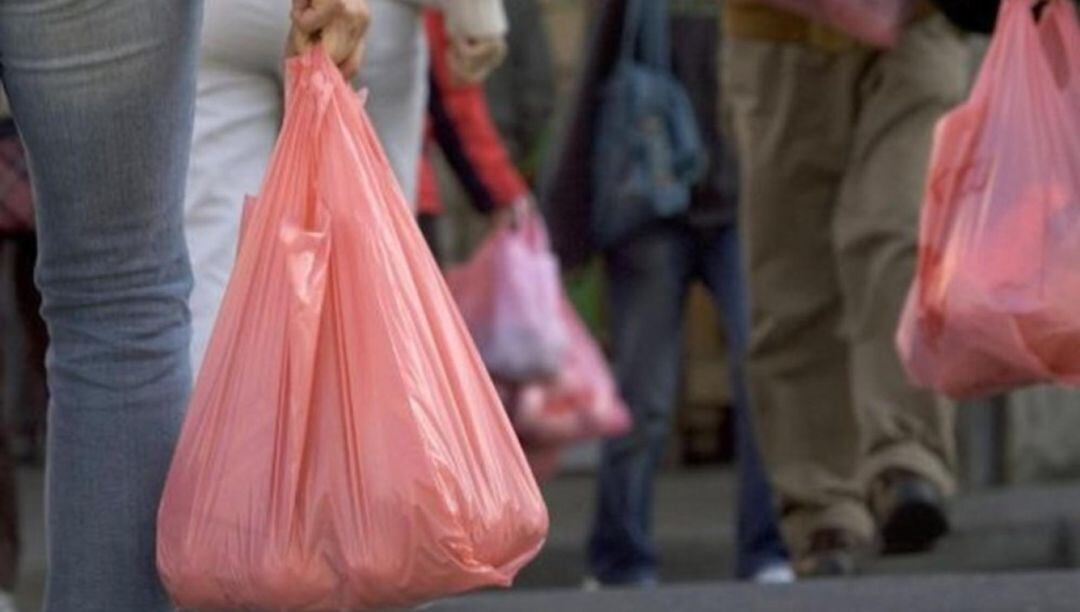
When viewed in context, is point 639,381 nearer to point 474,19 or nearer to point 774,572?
point 774,572

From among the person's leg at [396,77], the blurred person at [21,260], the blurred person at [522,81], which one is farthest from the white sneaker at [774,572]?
the person's leg at [396,77]

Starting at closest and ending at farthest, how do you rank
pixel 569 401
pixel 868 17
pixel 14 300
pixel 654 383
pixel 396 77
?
pixel 396 77 → pixel 868 17 → pixel 14 300 → pixel 654 383 → pixel 569 401

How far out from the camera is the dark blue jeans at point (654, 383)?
8.51 meters

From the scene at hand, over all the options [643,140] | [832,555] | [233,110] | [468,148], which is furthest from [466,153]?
[233,110]

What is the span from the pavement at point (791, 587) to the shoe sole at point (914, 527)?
0.13m

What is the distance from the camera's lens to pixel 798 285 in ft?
24.0

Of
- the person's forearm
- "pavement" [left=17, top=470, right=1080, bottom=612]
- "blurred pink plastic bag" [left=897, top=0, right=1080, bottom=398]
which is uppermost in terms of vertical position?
the person's forearm

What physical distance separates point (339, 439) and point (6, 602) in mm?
2427

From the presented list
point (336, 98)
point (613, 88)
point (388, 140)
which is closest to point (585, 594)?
point (388, 140)

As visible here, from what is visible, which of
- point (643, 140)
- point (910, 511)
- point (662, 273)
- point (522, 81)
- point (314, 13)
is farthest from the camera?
point (522, 81)

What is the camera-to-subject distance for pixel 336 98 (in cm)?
462

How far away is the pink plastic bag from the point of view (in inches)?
372

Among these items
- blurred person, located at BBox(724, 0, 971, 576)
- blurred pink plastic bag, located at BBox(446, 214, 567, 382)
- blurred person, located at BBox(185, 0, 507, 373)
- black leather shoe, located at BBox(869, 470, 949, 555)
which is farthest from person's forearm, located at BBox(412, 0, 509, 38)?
blurred pink plastic bag, located at BBox(446, 214, 567, 382)

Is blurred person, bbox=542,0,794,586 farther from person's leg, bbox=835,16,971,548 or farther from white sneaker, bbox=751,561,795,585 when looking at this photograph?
person's leg, bbox=835,16,971,548
